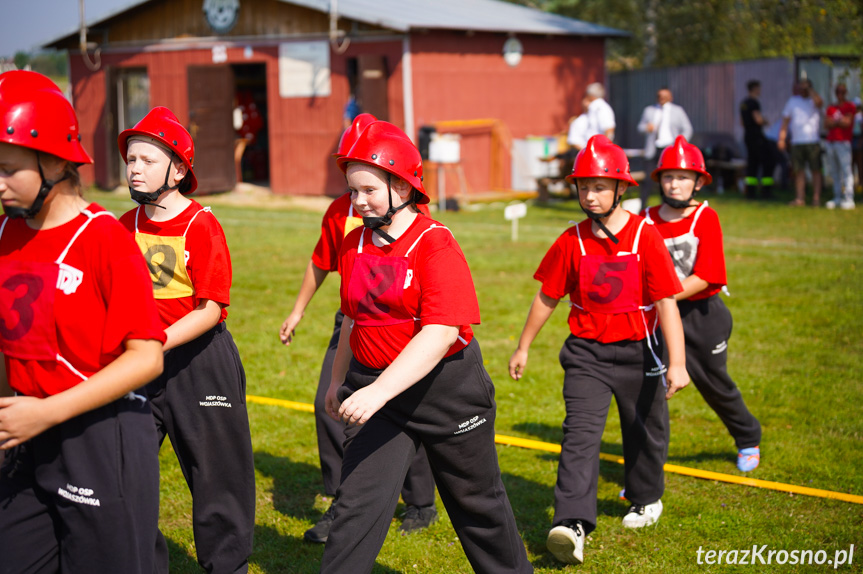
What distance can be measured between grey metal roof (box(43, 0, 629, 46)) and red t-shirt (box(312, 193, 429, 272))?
15941 millimetres

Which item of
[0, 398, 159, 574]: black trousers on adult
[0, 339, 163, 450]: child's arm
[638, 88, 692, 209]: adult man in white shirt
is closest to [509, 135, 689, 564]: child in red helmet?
[0, 398, 159, 574]: black trousers on adult

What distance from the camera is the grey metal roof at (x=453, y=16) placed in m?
21.0

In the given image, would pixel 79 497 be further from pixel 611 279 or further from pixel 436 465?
pixel 611 279

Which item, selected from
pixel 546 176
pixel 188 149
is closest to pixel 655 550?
pixel 188 149

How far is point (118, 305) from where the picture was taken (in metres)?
2.86

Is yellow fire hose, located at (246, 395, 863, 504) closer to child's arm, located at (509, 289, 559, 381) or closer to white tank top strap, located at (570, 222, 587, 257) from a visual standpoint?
child's arm, located at (509, 289, 559, 381)

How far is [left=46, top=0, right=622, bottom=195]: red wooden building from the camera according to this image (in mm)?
21422

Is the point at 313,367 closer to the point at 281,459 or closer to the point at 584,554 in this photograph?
the point at 281,459

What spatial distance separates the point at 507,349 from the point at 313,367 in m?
1.88

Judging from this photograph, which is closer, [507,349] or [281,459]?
[281,459]

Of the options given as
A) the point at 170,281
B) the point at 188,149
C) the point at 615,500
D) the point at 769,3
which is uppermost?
the point at 769,3

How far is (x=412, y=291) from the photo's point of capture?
3611 millimetres

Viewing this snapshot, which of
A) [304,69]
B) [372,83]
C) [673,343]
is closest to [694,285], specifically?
[673,343]

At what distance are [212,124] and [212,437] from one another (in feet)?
65.4
